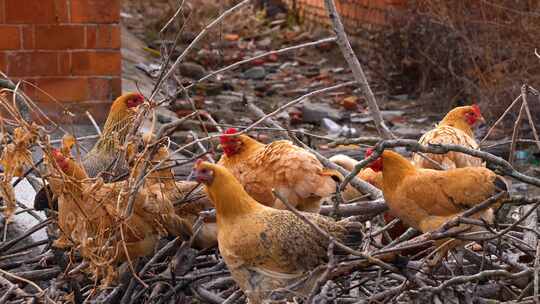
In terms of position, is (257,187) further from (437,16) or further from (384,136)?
(437,16)

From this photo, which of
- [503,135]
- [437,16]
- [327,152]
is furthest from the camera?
[437,16]

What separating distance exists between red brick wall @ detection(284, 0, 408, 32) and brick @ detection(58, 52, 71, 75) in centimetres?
511

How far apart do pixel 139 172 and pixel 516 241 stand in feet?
4.87

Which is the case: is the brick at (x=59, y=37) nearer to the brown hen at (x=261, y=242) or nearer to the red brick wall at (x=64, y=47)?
the red brick wall at (x=64, y=47)

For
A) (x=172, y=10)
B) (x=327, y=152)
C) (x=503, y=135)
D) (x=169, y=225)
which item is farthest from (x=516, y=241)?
(x=172, y=10)

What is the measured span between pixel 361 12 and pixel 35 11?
6.47 m

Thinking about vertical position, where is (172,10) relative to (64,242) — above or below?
below

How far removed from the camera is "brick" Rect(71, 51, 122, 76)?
8328 mm

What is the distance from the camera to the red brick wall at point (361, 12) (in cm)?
1275

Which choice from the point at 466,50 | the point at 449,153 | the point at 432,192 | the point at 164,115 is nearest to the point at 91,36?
the point at 164,115

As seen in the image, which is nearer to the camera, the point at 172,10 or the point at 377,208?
the point at 377,208

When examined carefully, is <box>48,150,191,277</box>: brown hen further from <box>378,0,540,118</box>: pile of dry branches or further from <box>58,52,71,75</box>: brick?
<box>378,0,540,118</box>: pile of dry branches

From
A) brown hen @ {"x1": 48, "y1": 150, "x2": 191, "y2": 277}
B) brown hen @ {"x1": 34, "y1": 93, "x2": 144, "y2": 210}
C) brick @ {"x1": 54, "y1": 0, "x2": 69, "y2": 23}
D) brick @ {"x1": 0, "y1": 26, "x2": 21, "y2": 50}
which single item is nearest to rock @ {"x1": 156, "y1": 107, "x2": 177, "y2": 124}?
brick @ {"x1": 54, "y1": 0, "x2": 69, "y2": 23}

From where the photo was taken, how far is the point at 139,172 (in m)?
3.68
